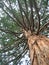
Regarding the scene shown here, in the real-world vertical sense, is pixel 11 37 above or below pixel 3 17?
below

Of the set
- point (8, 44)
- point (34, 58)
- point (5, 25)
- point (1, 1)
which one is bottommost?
point (8, 44)

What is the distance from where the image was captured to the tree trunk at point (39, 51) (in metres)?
2.94

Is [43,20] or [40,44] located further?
[43,20]

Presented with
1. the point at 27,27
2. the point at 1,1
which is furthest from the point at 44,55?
the point at 1,1

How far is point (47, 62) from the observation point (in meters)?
2.80

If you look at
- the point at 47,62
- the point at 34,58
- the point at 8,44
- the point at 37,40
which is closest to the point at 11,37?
the point at 8,44

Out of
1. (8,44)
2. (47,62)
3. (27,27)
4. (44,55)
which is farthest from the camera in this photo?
(8,44)

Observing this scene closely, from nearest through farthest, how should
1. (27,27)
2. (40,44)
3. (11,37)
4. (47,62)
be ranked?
1. (47,62)
2. (40,44)
3. (27,27)
4. (11,37)

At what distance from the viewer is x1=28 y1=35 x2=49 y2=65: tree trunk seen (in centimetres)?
294

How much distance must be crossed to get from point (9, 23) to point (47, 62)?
3539 mm

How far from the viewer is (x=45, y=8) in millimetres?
5969

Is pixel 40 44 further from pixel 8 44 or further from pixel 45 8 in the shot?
pixel 45 8

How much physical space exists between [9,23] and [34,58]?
3.12 metres

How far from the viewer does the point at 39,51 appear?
126 inches
